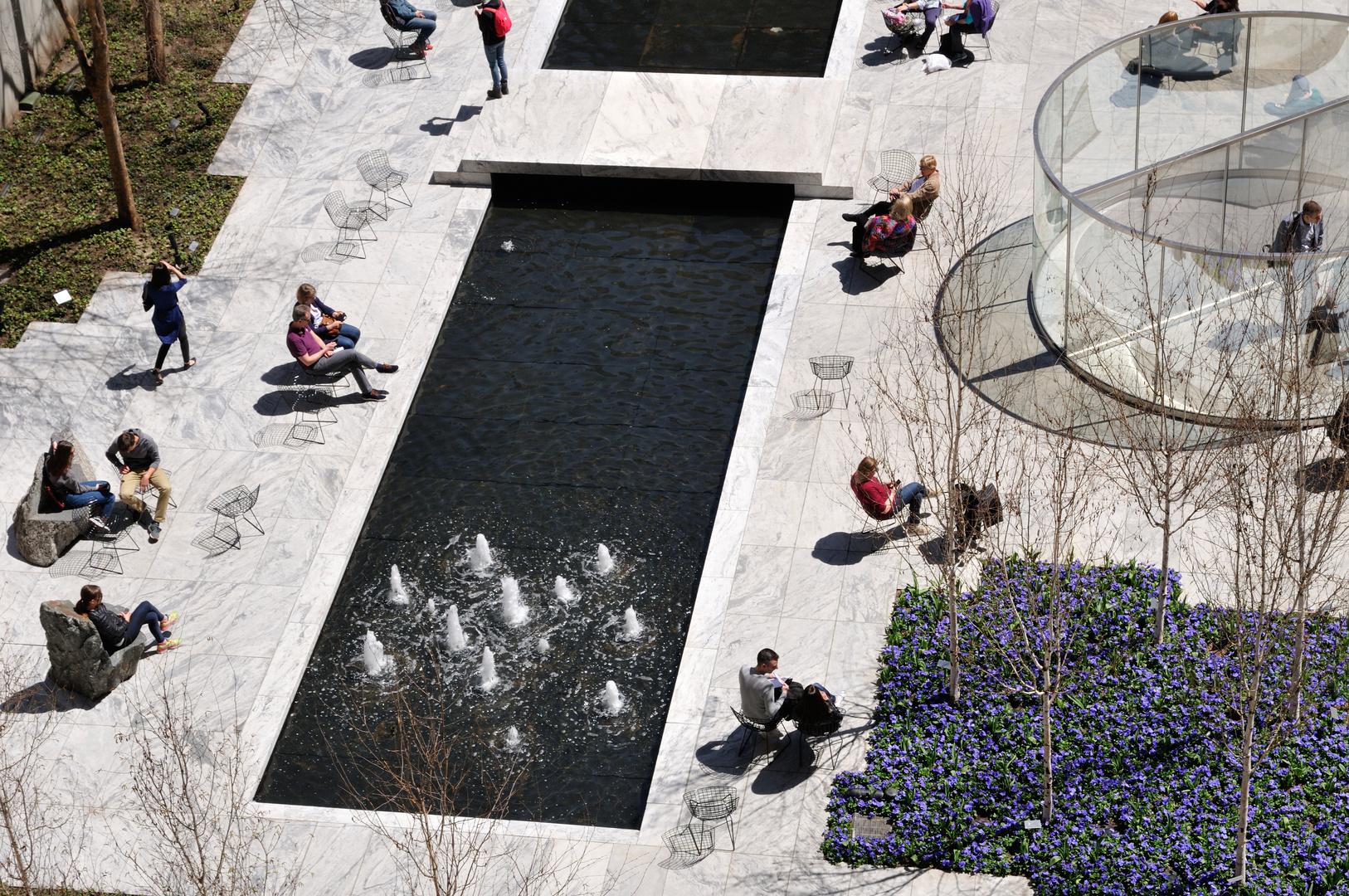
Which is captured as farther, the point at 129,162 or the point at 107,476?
the point at 129,162

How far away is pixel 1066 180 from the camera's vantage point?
73.4 ft

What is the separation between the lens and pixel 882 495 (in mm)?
18594

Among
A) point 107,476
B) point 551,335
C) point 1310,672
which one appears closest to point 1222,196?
point 1310,672

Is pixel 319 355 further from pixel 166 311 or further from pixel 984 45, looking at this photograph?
pixel 984 45

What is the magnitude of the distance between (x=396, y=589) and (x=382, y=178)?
7986 millimetres

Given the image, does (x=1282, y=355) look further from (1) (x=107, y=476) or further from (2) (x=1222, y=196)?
(1) (x=107, y=476)

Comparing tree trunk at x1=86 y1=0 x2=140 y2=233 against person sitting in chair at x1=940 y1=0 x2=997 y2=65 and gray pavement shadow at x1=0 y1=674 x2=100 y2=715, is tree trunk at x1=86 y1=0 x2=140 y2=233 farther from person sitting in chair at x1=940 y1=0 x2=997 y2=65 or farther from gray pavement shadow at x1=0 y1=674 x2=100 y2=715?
person sitting in chair at x1=940 y1=0 x2=997 y2=65

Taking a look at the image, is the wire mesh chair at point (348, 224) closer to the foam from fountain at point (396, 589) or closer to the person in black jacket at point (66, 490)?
the person in black jacket at point (66, 490)

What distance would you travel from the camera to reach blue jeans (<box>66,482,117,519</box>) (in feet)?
66.6

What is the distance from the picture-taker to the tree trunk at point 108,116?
23.6 metres

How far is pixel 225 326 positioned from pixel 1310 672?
14854 millimetres

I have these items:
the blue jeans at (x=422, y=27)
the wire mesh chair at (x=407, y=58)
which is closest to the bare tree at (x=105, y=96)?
the wire mesh chair at (x=407, y=58)

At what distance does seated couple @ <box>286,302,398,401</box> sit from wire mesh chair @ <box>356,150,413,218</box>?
12.0ft

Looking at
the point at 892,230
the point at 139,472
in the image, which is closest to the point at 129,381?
the point at 139,472
